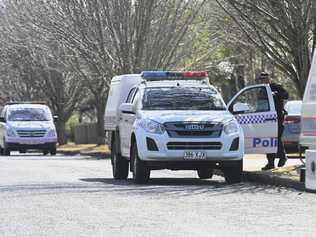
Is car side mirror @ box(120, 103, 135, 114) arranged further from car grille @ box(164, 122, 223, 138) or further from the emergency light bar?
the emergency light bar

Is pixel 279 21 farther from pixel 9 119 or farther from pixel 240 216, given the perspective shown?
pixel 9 119

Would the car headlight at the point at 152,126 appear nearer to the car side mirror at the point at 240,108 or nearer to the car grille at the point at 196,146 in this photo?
the car grille at the point at 196,146

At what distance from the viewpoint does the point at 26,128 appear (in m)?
34.0

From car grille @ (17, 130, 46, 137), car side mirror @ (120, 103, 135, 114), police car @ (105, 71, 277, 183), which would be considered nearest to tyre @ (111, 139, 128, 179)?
police car @ (105, 71, 277, 183)

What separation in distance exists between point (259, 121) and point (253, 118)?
148 mm

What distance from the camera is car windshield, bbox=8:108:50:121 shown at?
3475 centimetres

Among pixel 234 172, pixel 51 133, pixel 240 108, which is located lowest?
pixel 51 133

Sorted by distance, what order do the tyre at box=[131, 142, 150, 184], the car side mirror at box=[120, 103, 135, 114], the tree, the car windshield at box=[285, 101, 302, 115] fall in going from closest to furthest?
1. the tyre at box=[131, 142, 150, 184]
2. the car side mirror at box=[120, 103, 135, 114]
3. the tree
4. the car windshield at box=[285, 101, 302, 115]

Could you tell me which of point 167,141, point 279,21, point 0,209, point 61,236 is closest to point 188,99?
point 167,141

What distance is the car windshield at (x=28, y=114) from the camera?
34.8 meters

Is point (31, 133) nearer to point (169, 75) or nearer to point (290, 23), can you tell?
point (169, 75)

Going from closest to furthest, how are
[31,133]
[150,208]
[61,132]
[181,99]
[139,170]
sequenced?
[150,208]
[139,170]
[181,99]
[31,133]
[61,132]

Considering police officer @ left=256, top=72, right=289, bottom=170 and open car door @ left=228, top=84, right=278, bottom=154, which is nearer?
open car door @ left=228, top=84, right=278, bottom=154

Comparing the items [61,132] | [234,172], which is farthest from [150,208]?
[61,132]
